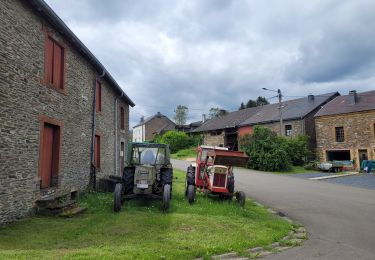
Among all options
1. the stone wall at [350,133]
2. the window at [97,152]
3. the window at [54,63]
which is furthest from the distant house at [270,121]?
the window at [54,63]

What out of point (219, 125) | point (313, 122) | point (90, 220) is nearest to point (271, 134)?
point (313, 122)

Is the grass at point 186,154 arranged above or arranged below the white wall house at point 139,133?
below

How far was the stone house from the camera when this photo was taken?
27.3ft

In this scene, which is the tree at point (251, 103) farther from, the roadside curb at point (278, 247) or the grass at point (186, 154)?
the roadside curb at point (278, 247)

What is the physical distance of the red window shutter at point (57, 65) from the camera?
36.6 ft

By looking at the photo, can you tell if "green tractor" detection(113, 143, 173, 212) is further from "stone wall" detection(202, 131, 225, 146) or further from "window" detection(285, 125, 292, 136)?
"stone wall" detection(202, 131, 225, 146)

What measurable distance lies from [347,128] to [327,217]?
24639mm

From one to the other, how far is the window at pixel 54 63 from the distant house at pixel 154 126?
6190 cm

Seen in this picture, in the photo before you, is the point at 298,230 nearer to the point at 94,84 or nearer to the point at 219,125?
the point at 94,84

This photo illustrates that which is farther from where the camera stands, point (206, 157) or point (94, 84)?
point (94, 84)

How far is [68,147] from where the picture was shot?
39.3 ft

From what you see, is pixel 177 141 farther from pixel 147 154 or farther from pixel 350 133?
pixel 147 154

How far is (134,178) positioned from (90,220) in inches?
95.2

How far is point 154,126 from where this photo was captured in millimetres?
76500
